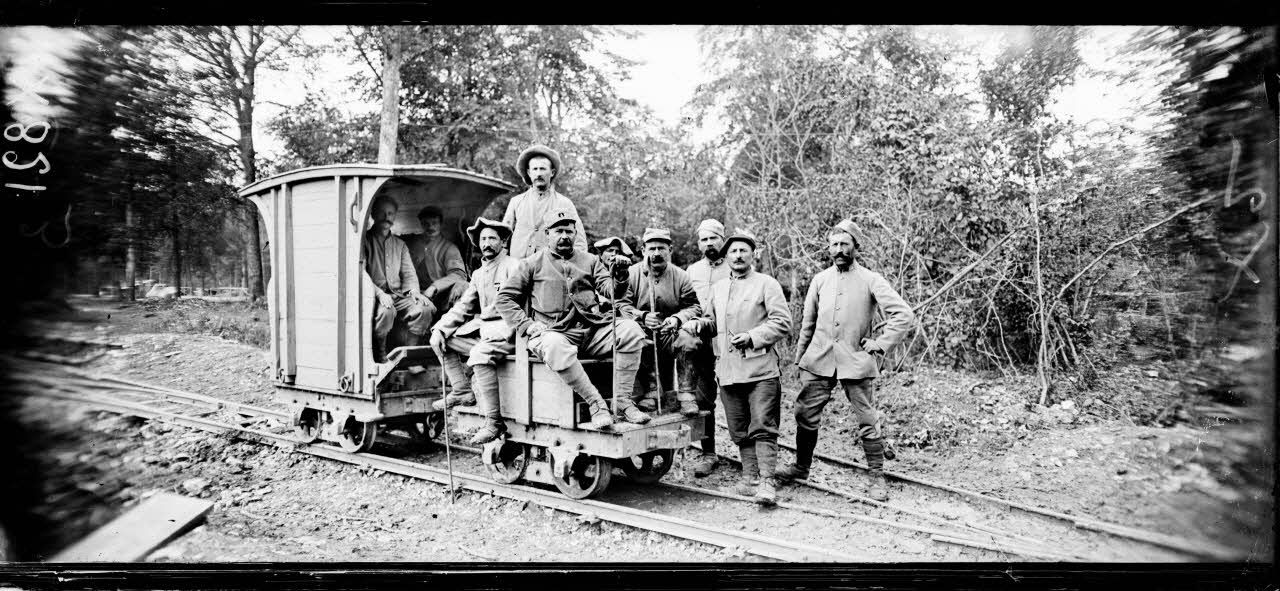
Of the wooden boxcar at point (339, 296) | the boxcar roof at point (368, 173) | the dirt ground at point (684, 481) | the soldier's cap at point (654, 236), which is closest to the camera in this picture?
the dirt ground at point (684, 481)

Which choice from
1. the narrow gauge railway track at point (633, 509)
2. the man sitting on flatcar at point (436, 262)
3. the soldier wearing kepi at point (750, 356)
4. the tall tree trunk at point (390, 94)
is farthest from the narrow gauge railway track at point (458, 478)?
the tall tree trunk at point (390, 94)

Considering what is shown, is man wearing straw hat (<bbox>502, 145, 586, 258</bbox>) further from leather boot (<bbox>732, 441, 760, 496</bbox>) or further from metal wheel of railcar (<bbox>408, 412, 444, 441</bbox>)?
metal wheel of railcar (<bbox>408, 412, 444, 441</bbox>)

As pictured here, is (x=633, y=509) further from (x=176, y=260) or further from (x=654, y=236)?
Result: (x=176, y=260)

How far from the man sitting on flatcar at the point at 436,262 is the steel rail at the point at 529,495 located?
182 cm

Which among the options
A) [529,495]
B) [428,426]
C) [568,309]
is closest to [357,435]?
[428,426]

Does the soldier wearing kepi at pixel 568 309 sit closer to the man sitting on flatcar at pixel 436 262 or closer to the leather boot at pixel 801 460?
the leather boot at pixel 801 460

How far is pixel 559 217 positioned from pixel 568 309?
731 millimetres

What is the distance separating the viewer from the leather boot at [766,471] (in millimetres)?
5020

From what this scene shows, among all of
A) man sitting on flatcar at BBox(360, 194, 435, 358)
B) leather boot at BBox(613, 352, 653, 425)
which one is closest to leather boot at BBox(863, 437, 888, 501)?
leather boot at BBox(613, 352, 653, 425)

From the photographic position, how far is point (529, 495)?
5332 millimetres

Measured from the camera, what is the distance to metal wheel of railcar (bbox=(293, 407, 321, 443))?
709cm

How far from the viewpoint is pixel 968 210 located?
6.50 meters

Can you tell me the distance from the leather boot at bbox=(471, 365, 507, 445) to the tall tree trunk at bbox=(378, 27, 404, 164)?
8.26 feet
